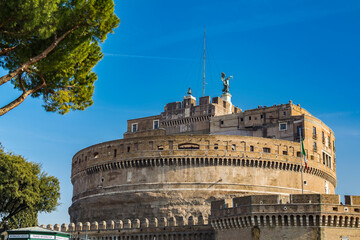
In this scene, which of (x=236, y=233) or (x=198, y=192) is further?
(x=198, y=192)

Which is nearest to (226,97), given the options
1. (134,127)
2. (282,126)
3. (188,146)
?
(282,126)

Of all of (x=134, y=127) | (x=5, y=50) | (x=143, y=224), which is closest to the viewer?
(x=5, y=50)

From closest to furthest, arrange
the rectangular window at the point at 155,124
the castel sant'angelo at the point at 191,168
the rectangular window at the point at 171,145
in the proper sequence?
the castel sant'angelo at the point at 191,168
the rectangular window at the point at 171,145
the rectangular window at the point at 155,124

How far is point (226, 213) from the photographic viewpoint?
36.7m

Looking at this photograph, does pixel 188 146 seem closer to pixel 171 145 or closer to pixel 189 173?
pixel 171 145

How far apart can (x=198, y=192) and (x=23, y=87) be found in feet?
97.6

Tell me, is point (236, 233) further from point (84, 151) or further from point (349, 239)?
point (84, 151)

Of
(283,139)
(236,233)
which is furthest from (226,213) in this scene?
(283,139)

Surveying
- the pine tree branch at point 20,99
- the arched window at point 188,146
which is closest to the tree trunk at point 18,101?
the pine tree branch at point 20,99

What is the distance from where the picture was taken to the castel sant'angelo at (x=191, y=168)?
160ft

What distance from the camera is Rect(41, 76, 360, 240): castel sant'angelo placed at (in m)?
48.6

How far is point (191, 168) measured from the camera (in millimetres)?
53250

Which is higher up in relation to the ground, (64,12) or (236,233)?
(64,12)

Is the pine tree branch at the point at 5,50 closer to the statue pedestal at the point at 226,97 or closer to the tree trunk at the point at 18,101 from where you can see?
the tree trunk at the point at 18,101
